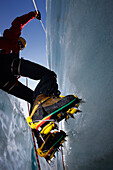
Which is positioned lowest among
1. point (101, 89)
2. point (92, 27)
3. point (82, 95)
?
point (101, 89)

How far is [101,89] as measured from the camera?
0.91 meters

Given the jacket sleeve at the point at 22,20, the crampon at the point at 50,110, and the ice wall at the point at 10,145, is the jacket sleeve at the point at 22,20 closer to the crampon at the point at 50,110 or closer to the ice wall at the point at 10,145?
the crampon at the point at 50,110

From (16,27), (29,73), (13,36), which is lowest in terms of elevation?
(29,73)

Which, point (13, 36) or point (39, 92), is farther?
point (13, 36)

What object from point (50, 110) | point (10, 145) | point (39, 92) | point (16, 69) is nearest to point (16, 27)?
point (16, 69)

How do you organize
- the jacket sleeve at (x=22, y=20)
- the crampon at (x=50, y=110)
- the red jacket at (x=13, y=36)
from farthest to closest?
the jacket sleeve at (x=22, y=20) < the red jacket at (x=13, y=36) < the crampon at (x=50, y=110)

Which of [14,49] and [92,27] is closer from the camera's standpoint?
[14,49]

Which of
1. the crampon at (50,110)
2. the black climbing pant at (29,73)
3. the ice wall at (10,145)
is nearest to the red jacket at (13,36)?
the black climbing pant at (29,73)

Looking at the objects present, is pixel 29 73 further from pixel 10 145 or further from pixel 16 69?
pixel 10 145

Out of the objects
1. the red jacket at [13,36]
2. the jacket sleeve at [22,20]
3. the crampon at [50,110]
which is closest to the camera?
the crampon at [50,110]

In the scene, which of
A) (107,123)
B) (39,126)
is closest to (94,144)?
(107,123)

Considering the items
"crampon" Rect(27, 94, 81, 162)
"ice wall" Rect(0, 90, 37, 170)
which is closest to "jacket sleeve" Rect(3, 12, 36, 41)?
"crampon" Rect(27, 94, 81, 162)

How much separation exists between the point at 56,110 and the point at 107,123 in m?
0.48

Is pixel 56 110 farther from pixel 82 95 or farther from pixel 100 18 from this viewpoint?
pixel 100 18
